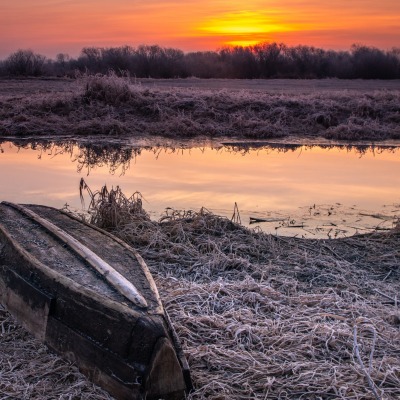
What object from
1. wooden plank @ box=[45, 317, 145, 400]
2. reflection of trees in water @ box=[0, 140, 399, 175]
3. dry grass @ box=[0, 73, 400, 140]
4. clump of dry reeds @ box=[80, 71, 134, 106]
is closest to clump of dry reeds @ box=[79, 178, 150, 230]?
wooden plank @ box=[45, 317, 145, 400]

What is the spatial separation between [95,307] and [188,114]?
1562cm

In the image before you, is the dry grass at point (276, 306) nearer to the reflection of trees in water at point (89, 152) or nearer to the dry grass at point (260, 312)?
the dry grass at point (260, 312)

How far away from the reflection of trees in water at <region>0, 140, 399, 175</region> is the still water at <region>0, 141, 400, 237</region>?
23mm

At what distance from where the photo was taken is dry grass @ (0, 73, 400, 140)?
59.8 ft

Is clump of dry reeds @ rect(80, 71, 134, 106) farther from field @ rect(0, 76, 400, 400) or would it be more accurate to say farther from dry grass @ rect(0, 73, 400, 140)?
field @ rect(0, 76, 400, 400)

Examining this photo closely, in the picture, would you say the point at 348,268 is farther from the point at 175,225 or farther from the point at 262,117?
the point at 262,117

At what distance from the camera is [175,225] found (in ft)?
25.1

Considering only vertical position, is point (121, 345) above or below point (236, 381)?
above

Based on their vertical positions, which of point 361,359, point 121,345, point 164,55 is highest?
point 164,55

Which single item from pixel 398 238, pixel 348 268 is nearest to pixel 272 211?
pixel 398 238

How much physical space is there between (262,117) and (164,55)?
91.7ft

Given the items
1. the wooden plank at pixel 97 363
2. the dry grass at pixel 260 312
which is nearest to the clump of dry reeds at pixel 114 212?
the dry grass at pixel 260 312

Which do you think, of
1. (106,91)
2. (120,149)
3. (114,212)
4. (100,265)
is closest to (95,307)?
(100,265)

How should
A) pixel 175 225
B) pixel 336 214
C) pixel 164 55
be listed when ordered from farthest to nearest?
pixel 164 55, pixel 336 214, pixel 175 225
